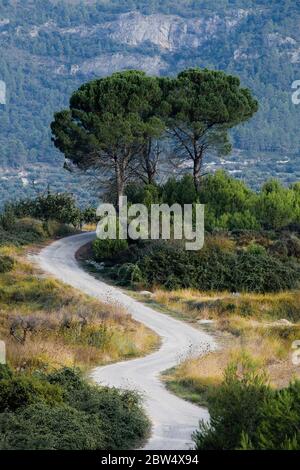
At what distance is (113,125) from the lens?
180ft

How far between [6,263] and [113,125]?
16.5 m

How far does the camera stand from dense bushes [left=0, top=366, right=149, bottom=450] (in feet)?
49.9

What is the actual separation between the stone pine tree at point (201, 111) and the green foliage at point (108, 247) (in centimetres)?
1107

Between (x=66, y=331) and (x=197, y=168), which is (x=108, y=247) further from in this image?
(x=66, y=331)

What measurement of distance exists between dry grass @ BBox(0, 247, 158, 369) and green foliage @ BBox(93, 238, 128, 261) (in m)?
11.5

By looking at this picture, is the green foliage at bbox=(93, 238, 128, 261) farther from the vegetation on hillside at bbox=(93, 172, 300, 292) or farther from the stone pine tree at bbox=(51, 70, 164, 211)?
the stone pine tree at bbox=(51, 70, 164, 211)

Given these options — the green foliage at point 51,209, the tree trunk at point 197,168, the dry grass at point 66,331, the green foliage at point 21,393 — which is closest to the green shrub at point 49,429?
the green foliage at point 21,393

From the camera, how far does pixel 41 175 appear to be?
18550 cm

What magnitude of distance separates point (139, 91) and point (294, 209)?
11.5 metres

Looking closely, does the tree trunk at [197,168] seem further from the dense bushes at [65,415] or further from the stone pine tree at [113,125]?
the dense bushes at [65,415]

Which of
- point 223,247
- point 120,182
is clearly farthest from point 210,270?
point 120,182

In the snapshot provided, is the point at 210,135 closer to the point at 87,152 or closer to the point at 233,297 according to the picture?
the point at 87,152

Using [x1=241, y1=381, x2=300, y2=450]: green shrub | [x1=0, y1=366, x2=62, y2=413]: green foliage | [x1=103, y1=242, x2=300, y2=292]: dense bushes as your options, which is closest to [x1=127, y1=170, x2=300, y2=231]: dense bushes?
[x1=103, y1=242, x2=300, y2=292]: dense bushes

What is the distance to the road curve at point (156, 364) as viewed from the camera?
1711 cm
